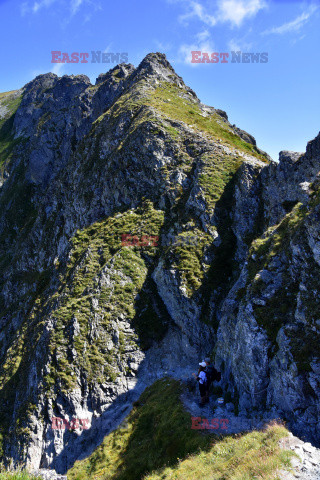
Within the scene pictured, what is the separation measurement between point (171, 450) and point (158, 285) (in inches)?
761

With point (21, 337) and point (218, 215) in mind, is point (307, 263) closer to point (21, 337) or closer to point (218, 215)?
point (218, 215)

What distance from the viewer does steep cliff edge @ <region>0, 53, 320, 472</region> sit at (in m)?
18.1

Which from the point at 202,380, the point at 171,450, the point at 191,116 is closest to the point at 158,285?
the point at 202,380

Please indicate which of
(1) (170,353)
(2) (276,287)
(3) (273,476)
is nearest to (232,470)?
(3) (273,476)

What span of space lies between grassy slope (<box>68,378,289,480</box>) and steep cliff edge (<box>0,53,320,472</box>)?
101 inches

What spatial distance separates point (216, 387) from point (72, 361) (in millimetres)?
17510

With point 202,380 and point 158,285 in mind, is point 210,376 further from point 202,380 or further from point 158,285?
point 158,285

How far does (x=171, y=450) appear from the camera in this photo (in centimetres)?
1688

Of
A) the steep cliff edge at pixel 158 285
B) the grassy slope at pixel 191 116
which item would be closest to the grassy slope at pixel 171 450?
the steep cliff edge at pixel 158 285

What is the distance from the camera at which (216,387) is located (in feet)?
67.2

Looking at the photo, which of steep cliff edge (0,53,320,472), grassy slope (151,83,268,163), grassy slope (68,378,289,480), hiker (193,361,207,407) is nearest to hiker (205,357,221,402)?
hiker (193,361,207,407)

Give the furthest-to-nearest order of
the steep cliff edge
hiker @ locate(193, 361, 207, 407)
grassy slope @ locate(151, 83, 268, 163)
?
grassy slope @ locate(151, 83, 268, 163) < hiker @ locate(193, 361, 207, 407) < the steep cliff edge

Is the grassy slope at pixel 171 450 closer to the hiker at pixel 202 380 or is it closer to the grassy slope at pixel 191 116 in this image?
the hiker at pixel 202 380

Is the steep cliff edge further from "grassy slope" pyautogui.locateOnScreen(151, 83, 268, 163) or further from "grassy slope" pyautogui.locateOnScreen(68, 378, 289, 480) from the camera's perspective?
"grassy slope" pyautogui.locateOnScreen(68, 378, 289, 480)
